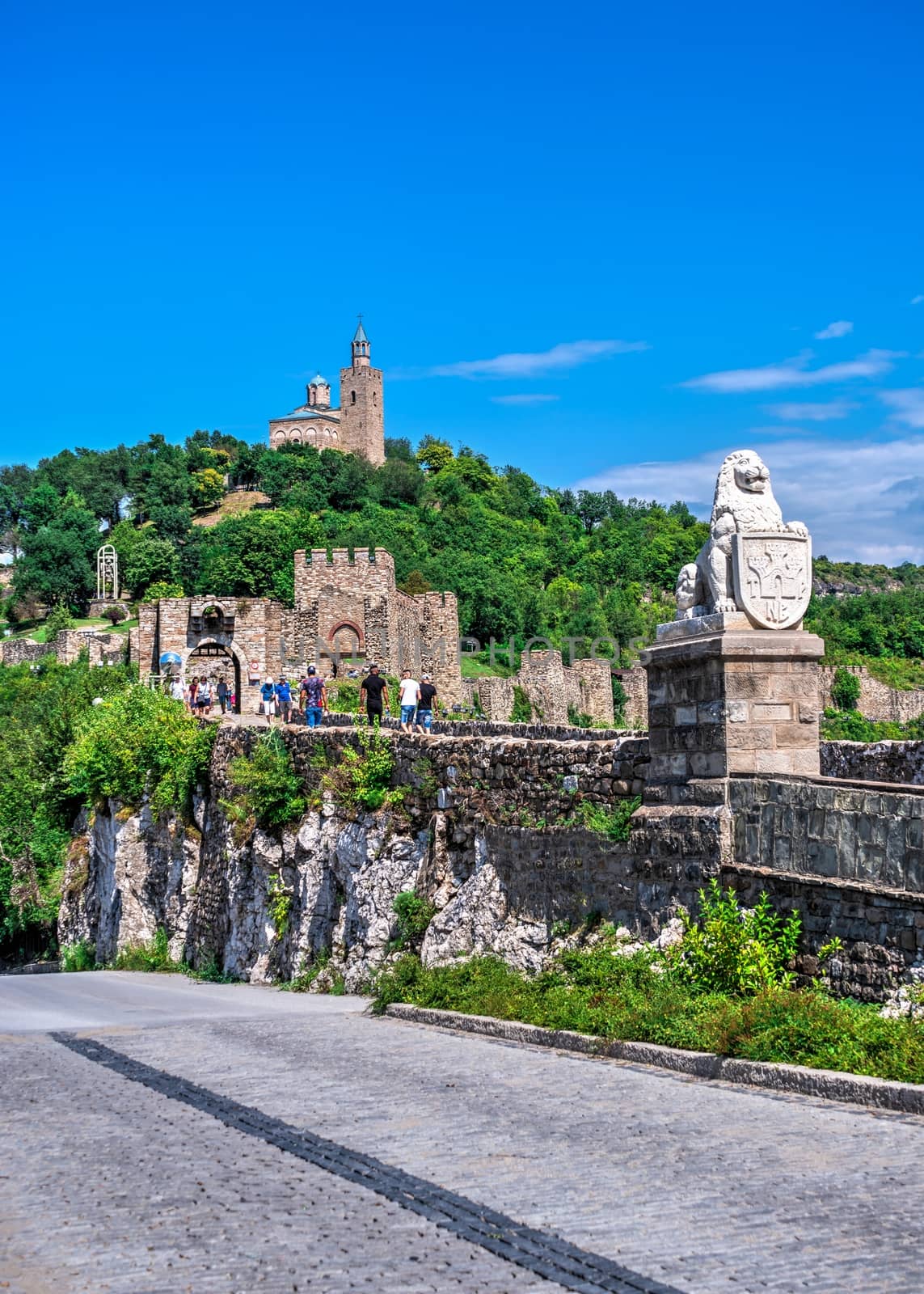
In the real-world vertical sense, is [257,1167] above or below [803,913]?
below

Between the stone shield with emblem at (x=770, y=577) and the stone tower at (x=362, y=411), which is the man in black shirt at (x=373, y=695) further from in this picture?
the stone tower at (x=362, y=411)

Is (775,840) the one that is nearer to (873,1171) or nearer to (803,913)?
(803,913)

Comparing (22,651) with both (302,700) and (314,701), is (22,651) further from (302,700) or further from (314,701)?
(314,701)

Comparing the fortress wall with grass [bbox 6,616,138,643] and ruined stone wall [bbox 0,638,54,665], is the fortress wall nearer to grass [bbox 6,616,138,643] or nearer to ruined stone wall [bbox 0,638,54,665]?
grass [bbox 6,616,138,643]

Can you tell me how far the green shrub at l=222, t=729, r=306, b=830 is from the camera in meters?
15.9

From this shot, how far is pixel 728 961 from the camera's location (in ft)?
28.2

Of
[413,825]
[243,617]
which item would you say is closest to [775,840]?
[413,825]

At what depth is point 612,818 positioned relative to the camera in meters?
10.2

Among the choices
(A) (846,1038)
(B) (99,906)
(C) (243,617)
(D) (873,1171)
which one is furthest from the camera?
(C) (243,617)

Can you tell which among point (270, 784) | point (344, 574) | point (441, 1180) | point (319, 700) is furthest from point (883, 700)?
point (441, 1180)

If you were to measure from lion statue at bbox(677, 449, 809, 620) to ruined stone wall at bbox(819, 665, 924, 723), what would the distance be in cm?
4225

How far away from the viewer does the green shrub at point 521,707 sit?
152 ft

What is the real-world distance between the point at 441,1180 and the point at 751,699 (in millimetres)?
4321

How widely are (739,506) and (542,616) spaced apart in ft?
217
